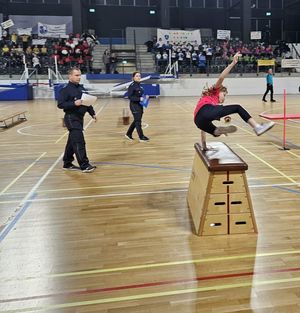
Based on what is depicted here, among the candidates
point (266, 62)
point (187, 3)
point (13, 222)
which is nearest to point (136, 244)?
point (13, 222)

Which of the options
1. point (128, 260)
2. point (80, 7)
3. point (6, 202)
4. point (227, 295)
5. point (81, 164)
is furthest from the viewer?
point (80, 7)

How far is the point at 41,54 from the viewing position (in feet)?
86.3

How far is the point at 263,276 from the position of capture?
132 inches

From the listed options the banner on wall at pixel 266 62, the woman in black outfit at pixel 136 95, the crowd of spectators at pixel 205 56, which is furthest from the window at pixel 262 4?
the woman in black outfit at pixel 136 95

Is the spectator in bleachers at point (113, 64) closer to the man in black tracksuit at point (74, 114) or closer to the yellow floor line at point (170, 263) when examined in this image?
the man in black tracksuit at point (74, 114)

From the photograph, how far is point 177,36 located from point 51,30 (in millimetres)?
9351

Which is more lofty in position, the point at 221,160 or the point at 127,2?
the point at 127,2

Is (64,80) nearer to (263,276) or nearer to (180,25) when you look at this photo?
(180,25)

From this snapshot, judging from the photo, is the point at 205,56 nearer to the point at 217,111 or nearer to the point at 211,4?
the point at 211,4

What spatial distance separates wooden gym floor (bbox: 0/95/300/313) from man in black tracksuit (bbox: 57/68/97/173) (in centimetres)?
36

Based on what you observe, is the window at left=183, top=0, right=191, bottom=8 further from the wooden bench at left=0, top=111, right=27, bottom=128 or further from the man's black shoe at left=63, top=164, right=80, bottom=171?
the man's black shoe at left=63, top=164, right=80, bottom=171

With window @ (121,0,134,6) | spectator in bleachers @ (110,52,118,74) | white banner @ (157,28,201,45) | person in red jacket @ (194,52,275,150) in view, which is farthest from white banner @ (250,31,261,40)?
person in red jacket @ (194,52,275,150)

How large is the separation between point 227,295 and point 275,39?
114 ft

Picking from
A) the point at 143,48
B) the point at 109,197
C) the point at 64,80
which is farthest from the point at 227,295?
the point at 143,48
